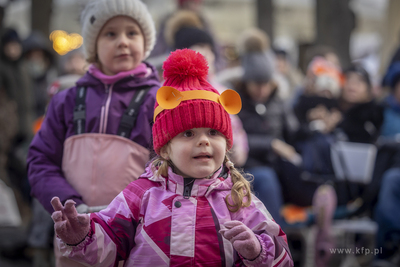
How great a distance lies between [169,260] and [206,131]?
1.72ft

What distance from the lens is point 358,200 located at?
4836 mm

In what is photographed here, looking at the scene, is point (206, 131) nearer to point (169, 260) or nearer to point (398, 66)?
point (169, 260)

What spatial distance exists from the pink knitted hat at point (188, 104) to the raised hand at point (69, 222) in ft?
1.48

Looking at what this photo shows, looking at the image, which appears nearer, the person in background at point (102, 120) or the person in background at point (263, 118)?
the person in background at point (102, 120)

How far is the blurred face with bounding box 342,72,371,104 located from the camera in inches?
206

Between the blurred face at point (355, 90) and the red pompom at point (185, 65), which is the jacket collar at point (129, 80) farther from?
the blurred face at point (355, 90)

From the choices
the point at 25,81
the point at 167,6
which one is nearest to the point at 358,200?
the point at 25,81

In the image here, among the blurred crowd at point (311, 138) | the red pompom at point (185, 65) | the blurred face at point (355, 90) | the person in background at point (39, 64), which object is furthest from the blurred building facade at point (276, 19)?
the red pompom at point (185, 65)

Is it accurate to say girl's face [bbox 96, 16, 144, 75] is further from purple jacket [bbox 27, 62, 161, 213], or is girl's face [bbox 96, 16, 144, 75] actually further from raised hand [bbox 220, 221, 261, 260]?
raised hand [bbox 220, 221, 261, 260]

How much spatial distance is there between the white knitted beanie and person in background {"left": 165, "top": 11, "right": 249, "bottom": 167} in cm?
82

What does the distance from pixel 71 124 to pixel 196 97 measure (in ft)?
2.43

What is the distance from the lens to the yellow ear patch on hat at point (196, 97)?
181 centimetres

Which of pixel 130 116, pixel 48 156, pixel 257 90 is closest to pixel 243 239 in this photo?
pixel 130 116

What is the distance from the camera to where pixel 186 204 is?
1854mm
